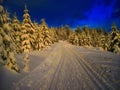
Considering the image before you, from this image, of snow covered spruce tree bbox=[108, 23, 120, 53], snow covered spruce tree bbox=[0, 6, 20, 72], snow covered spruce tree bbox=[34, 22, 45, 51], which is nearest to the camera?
snow covered spruce tree bbox=[0, 6, 20, 72]

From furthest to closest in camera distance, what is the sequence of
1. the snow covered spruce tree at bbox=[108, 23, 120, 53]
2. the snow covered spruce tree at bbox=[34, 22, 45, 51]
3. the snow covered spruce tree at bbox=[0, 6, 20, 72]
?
the snow covered spruce tree at bbox=[34, 22, 45, 51]
the snow covered spruce tree at bbox=[108, 23, 120, 53]
the snow covered spruce tree at bbox=[0, 6, 20, 72]

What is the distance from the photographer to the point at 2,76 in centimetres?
1661

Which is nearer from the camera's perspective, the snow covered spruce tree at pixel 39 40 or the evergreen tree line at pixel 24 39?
the evergreen tree line at pixel 24 39

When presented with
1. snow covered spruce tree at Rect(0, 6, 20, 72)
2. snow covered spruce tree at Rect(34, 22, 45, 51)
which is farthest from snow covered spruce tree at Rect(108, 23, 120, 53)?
snow covered spruce tree at Rect(0, 6, 20, 72)

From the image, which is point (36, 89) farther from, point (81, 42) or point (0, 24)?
point (81, 42)

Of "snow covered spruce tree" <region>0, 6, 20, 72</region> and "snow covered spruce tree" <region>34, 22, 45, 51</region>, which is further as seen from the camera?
"snow covered spruce tree" <region>34, 22, 45, 51</region>

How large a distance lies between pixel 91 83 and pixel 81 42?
3137 inches

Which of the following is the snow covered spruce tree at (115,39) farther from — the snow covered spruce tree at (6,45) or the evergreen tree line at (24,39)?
the snow covered spruce tree at (6,45)

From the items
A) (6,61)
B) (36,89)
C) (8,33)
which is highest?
(8,33)

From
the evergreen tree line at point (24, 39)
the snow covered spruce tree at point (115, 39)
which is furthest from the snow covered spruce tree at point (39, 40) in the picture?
the snow covered spruce tree at point (115, 39)

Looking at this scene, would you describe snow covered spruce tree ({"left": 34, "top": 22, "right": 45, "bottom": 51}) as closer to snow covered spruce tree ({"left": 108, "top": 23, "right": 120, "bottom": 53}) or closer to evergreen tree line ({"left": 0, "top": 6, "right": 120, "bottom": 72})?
evergreen tree line ({"left": 0, "top": 6, "right": 120, "bottom": 72})

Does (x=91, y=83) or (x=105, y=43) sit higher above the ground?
(x=105, y=43)

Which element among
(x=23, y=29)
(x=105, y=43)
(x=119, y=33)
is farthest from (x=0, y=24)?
(x=105, y=43)

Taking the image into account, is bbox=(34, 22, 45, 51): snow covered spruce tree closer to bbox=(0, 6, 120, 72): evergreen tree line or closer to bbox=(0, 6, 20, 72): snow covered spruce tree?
bbox=(0, 6, 120, 72): evergreen tree line
